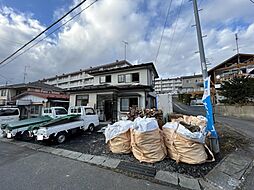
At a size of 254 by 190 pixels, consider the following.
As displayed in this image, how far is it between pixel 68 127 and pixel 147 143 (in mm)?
4357

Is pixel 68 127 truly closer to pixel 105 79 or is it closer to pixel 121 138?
pixel 121 138

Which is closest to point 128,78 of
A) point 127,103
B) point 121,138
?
point 127,103

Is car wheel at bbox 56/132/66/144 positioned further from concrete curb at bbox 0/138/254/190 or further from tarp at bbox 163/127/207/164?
tarp at bbox 163/127/207/164

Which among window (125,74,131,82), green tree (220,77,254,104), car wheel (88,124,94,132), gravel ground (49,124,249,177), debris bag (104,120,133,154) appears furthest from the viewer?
window (125,74,131,82)

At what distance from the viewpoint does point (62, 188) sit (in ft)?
10.1

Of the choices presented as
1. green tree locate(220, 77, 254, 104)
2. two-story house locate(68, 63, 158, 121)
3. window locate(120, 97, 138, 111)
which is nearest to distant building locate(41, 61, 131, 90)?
two-story house locate(68, 63, 158, 121)

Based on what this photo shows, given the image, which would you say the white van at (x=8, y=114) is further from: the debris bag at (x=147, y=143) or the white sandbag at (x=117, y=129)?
the debris bag at (x=147, y=143)

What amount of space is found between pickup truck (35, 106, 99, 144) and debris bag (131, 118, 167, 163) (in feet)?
12.5

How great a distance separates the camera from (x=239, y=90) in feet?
50.8

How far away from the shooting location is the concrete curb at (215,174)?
3.24m

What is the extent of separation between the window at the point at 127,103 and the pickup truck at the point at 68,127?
395cm

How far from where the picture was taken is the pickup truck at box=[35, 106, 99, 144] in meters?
6.02

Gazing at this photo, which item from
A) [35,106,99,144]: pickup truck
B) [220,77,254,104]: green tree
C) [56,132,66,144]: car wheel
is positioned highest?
[220,77,254,104]: green tree

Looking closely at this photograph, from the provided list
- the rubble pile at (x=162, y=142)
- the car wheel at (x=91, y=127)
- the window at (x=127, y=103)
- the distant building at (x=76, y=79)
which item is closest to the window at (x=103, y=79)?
the window at (x=127, y=103)
